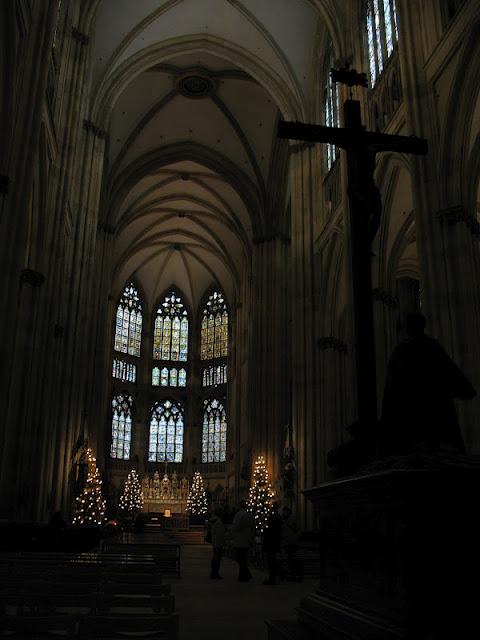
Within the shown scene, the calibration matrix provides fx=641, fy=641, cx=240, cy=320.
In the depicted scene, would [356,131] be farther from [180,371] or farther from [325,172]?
[180,371]

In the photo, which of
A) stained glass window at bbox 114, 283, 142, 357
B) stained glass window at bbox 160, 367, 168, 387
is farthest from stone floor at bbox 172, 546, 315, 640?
stained glass window at bbox 160, 367, 168, 387

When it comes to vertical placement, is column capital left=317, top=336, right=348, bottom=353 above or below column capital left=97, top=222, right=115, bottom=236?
below

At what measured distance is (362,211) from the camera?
5.29 meters

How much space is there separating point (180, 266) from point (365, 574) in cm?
4419

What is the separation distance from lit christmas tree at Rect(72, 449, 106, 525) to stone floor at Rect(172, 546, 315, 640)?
9.38m

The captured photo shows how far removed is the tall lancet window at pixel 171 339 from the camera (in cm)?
4762

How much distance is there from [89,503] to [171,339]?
90.3 ft

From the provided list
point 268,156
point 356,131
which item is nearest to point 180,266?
point 268,156

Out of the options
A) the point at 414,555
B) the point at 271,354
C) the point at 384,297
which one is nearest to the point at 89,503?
the point at 271,354

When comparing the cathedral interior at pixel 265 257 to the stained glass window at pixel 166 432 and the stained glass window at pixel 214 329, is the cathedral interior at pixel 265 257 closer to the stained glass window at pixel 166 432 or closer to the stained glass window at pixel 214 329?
the stained glass window at pixel 166 432

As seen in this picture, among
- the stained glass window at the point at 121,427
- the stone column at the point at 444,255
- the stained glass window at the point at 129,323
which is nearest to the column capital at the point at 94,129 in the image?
the stone column at the point at 444,255

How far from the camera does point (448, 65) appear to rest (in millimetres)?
12492

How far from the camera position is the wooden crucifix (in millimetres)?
4730

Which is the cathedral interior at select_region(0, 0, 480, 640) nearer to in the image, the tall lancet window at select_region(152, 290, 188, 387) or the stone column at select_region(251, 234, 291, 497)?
the stone column at select_region(251, 234, 291, 497)
